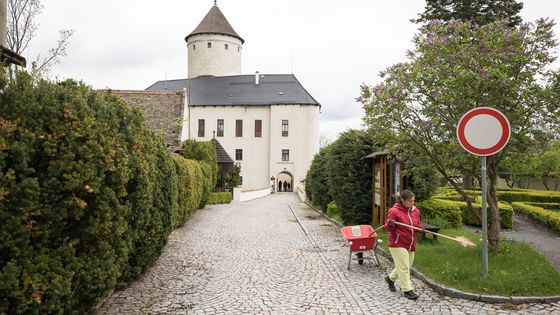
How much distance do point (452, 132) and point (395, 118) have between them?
1.09m

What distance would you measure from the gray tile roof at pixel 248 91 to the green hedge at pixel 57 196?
53184 mm

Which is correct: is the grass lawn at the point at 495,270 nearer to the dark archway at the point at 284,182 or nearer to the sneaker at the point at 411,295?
the sneaker at the point at 411,295

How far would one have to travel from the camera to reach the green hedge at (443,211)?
13305mm

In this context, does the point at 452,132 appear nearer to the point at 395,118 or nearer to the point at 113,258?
Answer: the point at 395,118

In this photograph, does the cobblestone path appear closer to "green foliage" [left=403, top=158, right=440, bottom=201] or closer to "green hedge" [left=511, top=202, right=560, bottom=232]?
"green foliage" [left=403, top=158, right=440, bottom=201]

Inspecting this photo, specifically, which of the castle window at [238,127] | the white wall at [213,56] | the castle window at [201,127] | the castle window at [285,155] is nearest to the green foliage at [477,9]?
the castle window at [285,155]

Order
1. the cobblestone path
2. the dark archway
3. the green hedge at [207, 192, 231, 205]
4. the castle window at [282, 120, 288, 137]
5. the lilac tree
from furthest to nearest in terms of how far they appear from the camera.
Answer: the dark archway < the castle window at [282, 120, 288, 137] < the green hedge at [207, 192, 231, 205] < the lilac tree < the cobblestone path

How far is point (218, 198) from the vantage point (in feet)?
100

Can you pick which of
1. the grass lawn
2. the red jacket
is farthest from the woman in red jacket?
the grass lawn

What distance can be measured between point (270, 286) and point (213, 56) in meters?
58.7

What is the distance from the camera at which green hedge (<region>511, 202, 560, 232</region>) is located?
13664 millimetres

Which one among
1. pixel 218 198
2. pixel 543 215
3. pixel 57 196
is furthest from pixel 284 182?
pixel 57 196

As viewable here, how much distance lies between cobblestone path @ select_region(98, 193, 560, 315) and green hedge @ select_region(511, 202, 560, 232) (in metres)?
6.69

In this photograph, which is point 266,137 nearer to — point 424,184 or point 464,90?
point 424,184
